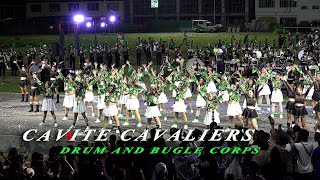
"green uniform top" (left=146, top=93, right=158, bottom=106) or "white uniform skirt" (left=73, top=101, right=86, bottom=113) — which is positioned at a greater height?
Result: "green uniform top" (left=146, top=93, right=158, bottom=106)

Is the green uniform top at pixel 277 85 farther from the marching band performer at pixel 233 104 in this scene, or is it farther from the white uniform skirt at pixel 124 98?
the white uniform skirt at pixel 124 98

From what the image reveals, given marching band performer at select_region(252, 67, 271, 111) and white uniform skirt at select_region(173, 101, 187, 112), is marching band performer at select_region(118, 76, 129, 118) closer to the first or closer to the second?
white uniform skirt at select_region(173, 101, 187, 112)

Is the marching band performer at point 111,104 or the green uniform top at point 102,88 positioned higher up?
the green uniform top at point 102,88

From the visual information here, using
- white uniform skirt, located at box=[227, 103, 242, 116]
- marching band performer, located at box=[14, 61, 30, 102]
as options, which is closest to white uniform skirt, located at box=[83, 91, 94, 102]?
marching band performer, located at box=[14, 61, 30, 102]

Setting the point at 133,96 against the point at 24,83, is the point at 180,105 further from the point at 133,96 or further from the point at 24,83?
the point at 24,83

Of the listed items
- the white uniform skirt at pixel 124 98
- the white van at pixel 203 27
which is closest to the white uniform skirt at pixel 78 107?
the white uniform skirt at pixel 124 98

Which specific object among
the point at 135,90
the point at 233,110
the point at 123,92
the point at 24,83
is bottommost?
the point at 233,110

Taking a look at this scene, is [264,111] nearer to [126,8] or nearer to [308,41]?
[308,41]

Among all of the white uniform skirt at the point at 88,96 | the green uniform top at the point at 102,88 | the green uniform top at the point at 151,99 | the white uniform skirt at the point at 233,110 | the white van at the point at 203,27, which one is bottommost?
the white uniform skirt at the point at 233,110

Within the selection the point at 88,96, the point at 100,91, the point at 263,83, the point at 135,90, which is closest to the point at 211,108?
the point at 135,90

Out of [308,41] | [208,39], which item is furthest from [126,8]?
[308,41]

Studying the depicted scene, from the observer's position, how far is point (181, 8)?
86188 mm

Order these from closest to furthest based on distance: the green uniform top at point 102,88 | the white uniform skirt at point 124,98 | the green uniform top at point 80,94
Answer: the green uniform top at point 80,94, the green uniform top at point 102,88, the white uniform skirt at point 124,98

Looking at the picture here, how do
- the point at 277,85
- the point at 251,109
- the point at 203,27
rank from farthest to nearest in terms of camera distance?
the point at 203,27 < the point at 277,85 < the point at 251,109
